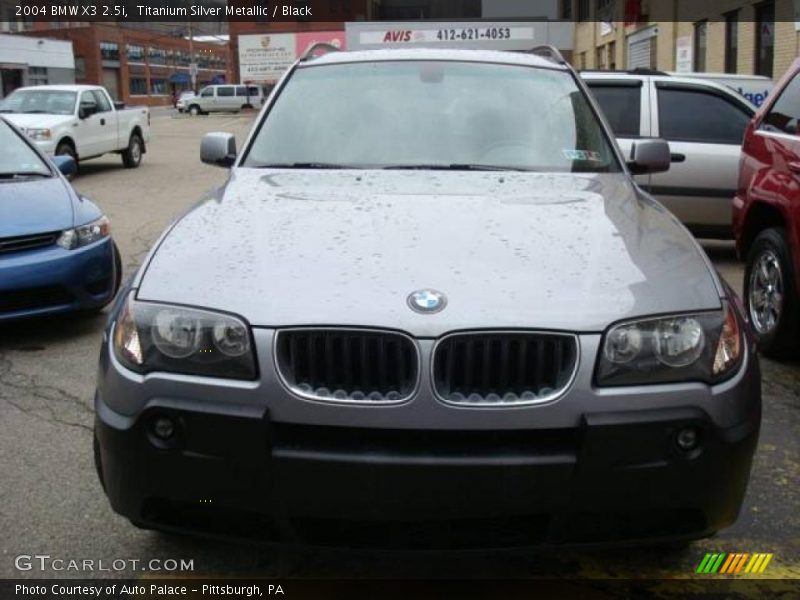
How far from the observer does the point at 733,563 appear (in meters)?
2.84

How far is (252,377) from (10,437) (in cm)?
224

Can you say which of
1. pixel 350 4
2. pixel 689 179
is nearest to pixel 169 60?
pixel 350 4

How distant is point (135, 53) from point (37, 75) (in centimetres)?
2618

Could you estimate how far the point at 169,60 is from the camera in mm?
91438

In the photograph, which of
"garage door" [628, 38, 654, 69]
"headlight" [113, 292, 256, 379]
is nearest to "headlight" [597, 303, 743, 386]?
"headlight" [113, 292, 256, 379]

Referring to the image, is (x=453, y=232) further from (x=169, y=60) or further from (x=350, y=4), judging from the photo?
(x=169, y=60)

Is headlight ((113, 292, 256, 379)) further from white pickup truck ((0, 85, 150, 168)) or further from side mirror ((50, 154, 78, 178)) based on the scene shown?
white pickup truck ((0, 85, 150, 168))

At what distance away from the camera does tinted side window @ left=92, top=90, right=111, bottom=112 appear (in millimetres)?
16984

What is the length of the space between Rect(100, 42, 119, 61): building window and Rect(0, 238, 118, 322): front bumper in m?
73.8

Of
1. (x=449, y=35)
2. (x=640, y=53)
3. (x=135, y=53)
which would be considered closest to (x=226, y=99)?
(x=449, y=35)

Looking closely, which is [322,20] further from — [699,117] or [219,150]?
[219,150]

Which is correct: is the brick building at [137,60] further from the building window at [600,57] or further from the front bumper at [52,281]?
the front bumper at [52,281]

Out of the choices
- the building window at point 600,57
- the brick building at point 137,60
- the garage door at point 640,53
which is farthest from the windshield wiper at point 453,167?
the brick building at point 137,60

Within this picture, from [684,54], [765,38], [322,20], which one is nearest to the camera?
[765,38]
